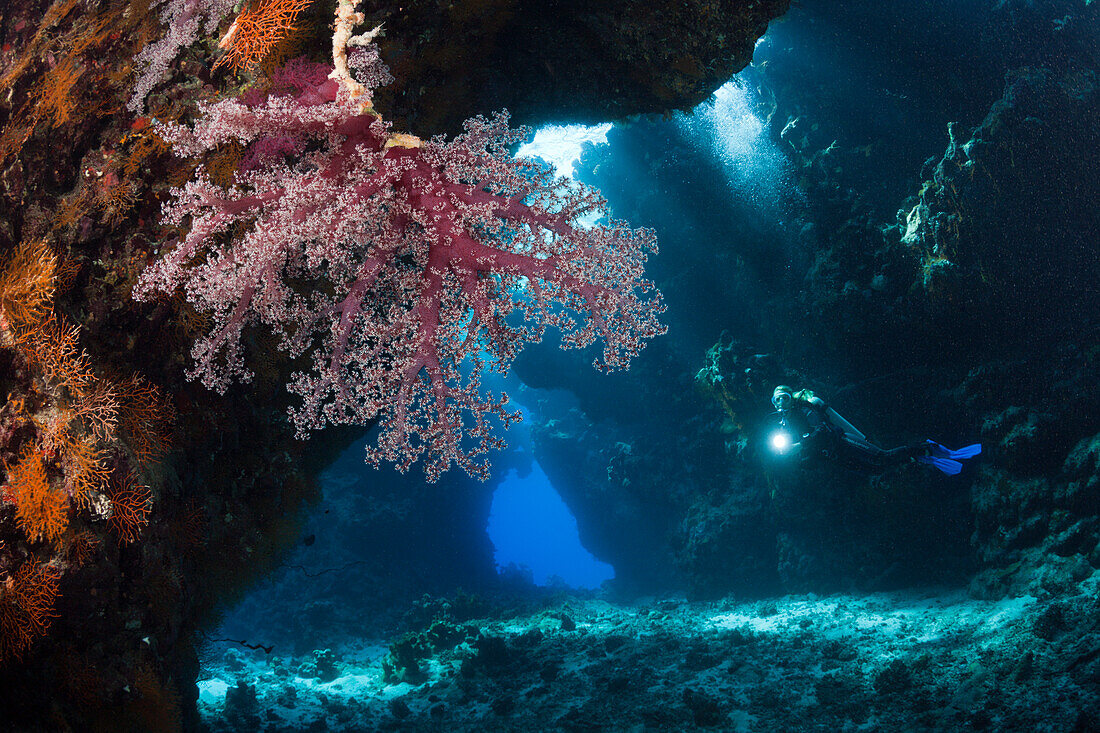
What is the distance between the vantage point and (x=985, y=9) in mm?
11172

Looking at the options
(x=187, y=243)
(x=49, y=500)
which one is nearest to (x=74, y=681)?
(x=49, y=500)

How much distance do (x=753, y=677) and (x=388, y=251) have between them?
860 centimetres

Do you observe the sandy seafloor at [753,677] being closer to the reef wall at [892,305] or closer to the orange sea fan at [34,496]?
the reef wall at [892,305]

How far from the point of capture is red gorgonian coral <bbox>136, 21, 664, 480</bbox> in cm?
295

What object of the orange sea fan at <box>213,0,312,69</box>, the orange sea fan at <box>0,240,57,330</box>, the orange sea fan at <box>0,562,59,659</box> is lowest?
the orange sea fan at <box>0,562,59,659</box>

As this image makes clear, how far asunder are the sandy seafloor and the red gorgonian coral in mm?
5641

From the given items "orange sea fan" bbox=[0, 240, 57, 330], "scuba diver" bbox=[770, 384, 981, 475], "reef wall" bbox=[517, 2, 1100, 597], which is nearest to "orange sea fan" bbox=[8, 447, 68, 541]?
"orange sea fan" bbox=[0, 240, 57, 330]

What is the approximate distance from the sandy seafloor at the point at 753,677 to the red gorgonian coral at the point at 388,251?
18.5 ft

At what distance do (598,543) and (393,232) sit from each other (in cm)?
2228

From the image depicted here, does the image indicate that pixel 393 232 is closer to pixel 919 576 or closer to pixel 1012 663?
pixel 1012 663

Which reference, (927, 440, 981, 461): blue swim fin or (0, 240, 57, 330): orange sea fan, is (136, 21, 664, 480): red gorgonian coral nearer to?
(0, 240, 57, 330): orange sea fan

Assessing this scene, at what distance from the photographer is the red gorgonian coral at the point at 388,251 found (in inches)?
116

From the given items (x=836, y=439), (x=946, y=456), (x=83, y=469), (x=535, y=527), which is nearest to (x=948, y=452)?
(x=946, y=456)

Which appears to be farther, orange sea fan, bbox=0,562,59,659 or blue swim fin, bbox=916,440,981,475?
blue swim fin, bbox=916,440,981,475
